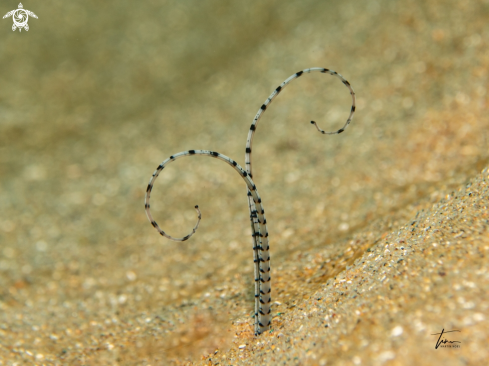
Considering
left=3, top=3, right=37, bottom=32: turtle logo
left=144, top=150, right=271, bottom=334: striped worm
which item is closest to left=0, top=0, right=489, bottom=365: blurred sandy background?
left=3, top=3, right=37, bottom=32: turtle logo

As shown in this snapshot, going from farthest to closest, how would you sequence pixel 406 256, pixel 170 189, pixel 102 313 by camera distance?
pixel 170 189 → pixel 102 313 → pixel 406 256

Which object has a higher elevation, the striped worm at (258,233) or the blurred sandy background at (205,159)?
the blurred sandy background at (205,159)

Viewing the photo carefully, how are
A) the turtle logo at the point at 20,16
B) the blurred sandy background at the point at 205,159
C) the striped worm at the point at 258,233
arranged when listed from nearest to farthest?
the striped worm at the point at 258,233, the blurred sandy background at the point at 205,159, the turtle logo at the point at 20,16

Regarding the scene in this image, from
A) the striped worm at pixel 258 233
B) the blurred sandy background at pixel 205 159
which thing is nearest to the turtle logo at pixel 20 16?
the blurred sandy background at pixel 205 159

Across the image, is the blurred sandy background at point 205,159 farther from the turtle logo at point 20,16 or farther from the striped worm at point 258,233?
the striped worm at point 258,233

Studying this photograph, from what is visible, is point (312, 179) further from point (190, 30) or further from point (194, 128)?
point (190, 30)

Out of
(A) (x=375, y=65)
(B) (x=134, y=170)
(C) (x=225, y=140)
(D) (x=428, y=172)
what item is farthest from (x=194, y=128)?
(D) (x=428, y=172)

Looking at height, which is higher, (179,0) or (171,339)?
(179,0)

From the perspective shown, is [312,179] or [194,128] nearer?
[312,179]

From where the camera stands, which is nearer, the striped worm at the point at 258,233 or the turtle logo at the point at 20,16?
the striped worm at the point at 258,233
